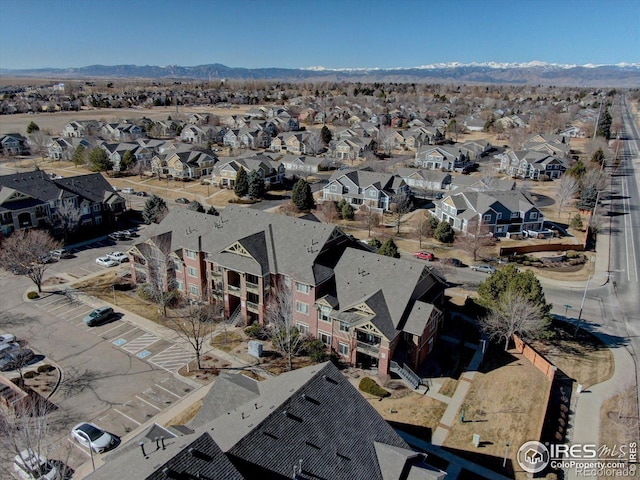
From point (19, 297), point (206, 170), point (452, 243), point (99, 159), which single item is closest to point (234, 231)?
point (19, 297)

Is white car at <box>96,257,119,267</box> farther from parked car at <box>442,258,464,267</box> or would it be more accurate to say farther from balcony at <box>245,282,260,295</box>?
parked car at <box>442,258,464,267</box>

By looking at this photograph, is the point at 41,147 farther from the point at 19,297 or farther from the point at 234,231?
the point at 234,231

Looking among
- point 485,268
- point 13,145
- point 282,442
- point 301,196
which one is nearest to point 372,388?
point 282,442

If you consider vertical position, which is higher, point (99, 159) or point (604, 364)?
point (99, 159)

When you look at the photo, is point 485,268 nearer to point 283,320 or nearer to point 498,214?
point 498,214

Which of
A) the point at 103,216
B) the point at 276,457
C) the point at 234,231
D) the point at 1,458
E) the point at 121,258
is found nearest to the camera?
the point at 276,457

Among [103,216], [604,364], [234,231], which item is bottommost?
[604,364]

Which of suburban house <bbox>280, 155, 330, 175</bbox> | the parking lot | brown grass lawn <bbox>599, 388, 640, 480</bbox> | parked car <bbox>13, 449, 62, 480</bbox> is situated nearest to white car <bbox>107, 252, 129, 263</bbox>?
the parking lot
